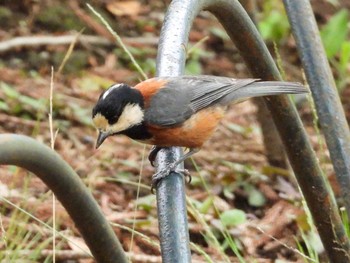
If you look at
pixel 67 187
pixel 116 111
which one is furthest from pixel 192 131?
pixel 67 187

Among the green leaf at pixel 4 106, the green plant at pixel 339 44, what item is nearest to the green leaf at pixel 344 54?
the green plant at pixel 339 44

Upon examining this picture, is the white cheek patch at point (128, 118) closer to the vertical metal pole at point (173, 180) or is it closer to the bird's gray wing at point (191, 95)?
the bird's gray wing at point (191, 95)

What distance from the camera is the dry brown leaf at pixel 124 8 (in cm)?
670

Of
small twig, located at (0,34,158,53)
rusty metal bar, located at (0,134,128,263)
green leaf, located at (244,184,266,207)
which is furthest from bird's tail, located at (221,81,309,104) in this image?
small twig, located at (0,34,158,53)

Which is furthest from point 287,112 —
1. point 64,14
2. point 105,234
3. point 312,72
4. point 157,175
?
point 64,14

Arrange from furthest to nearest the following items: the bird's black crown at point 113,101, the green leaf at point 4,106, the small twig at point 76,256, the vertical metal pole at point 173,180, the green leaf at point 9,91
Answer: the green leaf at point 9,91, the green leaf at point 4,106, the small twig at point 76,256, the bird's black crown at point 113,101, the vertical metal pole at point 173,180

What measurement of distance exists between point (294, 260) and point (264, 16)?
9.83ft

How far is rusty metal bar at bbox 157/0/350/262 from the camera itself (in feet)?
A: 8.08

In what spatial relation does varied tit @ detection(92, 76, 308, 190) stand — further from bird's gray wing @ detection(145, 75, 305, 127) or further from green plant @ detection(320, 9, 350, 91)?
green plant @ detection(320, 9, 350, 91)

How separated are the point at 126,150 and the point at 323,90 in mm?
2481

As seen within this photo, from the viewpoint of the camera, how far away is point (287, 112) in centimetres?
295

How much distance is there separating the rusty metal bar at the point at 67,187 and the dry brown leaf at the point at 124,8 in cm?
461

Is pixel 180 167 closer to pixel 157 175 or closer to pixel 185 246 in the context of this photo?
pixel 157 175

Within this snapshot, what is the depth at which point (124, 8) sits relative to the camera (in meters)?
6.84
